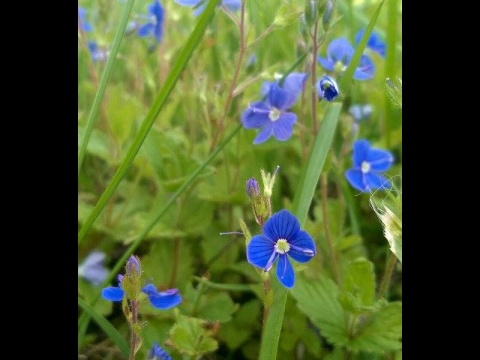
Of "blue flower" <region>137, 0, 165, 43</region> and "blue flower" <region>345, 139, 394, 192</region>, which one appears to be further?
"blue flower" <region>137, 0, 165, 43</region>

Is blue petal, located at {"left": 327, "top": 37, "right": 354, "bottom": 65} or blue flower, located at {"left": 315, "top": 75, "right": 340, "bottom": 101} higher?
blue petal, located at {"left": 327, "top": 37, "right": 354, "bottom": 65}

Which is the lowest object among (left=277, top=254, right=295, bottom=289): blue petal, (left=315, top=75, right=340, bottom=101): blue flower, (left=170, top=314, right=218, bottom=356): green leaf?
(left=170, top=314, right=218, bottom=356): green leaf

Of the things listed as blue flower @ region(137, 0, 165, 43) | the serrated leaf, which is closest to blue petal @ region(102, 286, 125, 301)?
the serrated leaf

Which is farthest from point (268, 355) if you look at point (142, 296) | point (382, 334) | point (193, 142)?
point (193, 142)

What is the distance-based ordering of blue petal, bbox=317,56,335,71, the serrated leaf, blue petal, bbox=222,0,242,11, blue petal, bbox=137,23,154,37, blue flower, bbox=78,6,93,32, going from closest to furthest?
the serrated leaf < blue petal, bbox=222,0,242,11 < blue petal, bbox=317,56,335,71 < blue flower, bbox=78,6,93,32 < blue petal, bbox=137,23,154,37

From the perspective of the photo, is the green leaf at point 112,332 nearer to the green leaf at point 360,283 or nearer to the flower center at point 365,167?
the green leaf at point 360,283

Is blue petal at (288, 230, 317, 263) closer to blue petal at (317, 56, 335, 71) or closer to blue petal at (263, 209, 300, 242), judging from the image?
blue petal at (263, 209, 300, 242)

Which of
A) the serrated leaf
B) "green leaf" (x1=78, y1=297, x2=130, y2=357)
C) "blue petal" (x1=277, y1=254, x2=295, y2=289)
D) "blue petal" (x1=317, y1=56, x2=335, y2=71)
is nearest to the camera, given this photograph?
"blue petal" (x1=277, y1=254, x2=295, y2=289)

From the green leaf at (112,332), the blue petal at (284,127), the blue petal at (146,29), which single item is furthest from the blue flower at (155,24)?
the green leaf at (112,332)
